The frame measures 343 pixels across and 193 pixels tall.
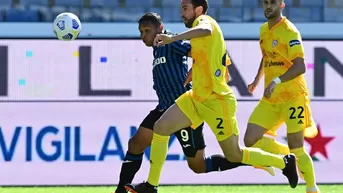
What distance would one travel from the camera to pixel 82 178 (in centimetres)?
919

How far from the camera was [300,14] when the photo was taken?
1606 centimetres

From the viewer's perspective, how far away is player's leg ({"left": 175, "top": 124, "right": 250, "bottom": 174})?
22.9ft

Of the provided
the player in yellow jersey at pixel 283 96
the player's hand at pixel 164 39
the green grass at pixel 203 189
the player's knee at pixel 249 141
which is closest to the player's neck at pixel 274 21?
the player in yellow jersey at pixel 283 96

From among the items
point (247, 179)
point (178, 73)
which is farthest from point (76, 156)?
point (178, 73)

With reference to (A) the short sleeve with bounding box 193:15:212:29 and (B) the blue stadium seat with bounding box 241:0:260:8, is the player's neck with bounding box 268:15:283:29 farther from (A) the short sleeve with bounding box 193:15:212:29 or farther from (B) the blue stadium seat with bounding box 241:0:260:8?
(B) the blue stadium seat with bounding box 241:0:260:8

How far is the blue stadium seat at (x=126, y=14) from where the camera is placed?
15797 millimetres

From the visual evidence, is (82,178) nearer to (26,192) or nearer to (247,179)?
(26,192)

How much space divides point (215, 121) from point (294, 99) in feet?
2.54

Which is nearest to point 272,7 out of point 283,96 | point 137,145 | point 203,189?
point 283,96

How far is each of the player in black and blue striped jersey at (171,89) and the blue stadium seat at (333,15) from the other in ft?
29.8

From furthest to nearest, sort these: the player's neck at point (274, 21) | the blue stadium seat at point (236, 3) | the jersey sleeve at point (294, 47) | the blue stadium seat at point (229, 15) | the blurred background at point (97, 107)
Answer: the blue stadium seat at point (236, 3) < the blue stadium seat at point (229, 15) < the blurred background at point (97, 107) < the player's neck at point (274, 21) < the jersey sleeve at point (294, 47)

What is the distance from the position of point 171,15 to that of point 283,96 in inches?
359

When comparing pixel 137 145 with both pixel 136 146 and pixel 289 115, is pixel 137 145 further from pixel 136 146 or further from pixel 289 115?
pixel 289 115

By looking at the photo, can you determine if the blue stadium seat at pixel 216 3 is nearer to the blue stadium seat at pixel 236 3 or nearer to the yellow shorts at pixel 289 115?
the blue stadium seat at pixel 236 3
